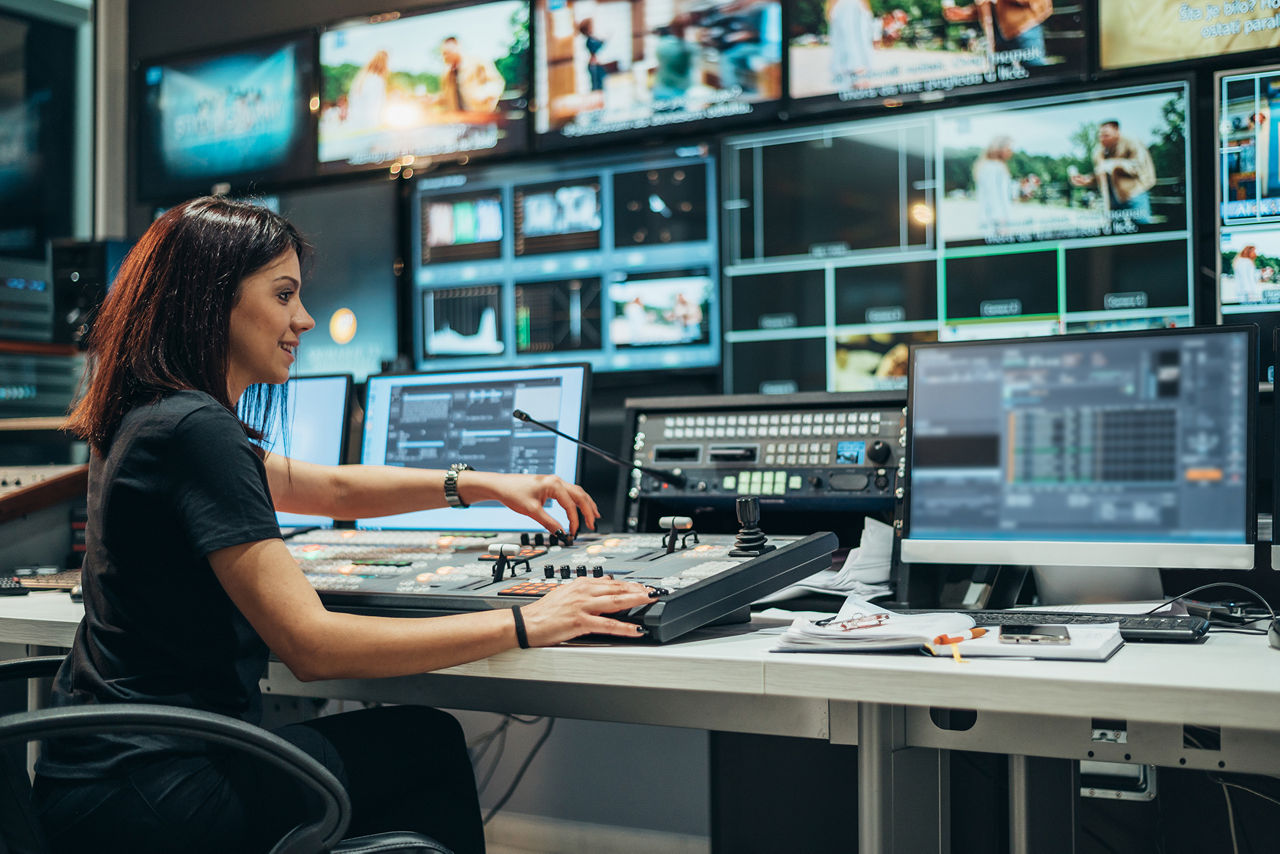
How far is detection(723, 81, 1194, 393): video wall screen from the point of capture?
2242mm

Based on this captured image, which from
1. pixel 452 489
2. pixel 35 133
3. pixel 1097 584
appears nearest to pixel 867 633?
pixel 1097 584

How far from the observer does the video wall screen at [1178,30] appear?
2.17m

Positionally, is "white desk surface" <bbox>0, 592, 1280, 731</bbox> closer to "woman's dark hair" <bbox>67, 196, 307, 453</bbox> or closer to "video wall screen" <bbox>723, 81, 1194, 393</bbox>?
"woman's dark hair" <bbox>67, 196, 307, 453</bbox>

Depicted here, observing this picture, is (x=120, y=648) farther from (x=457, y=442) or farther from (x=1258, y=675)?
(x=1258, y=675)

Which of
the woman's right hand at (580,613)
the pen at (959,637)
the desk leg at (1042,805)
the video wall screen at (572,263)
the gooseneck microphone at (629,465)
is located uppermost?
the video wall screen at (572,263)

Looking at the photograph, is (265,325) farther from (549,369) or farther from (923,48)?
(923,48)

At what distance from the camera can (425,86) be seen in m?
A: 2.98

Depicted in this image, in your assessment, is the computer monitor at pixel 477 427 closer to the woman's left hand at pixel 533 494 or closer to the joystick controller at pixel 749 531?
the woman's left hand at pixel 533 494

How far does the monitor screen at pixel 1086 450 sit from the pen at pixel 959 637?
0.97 feet

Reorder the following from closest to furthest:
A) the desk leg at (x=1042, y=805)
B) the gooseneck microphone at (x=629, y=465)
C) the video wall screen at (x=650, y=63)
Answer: the desk leg at (x=1042, y=805) → the gooseneck microphone at (x=629, y=465) → the video wall screen at (x=650, y=63)

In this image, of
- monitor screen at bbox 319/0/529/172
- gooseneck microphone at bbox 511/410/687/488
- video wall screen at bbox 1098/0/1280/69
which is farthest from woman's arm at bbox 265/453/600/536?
video wall screen at bbox 1098/0/1280/69

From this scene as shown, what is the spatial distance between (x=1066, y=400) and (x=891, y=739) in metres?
0.59

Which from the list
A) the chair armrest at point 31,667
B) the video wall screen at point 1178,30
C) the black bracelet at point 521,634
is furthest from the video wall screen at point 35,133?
the video wall screen at point 1178,30

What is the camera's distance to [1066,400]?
1.54 metres
